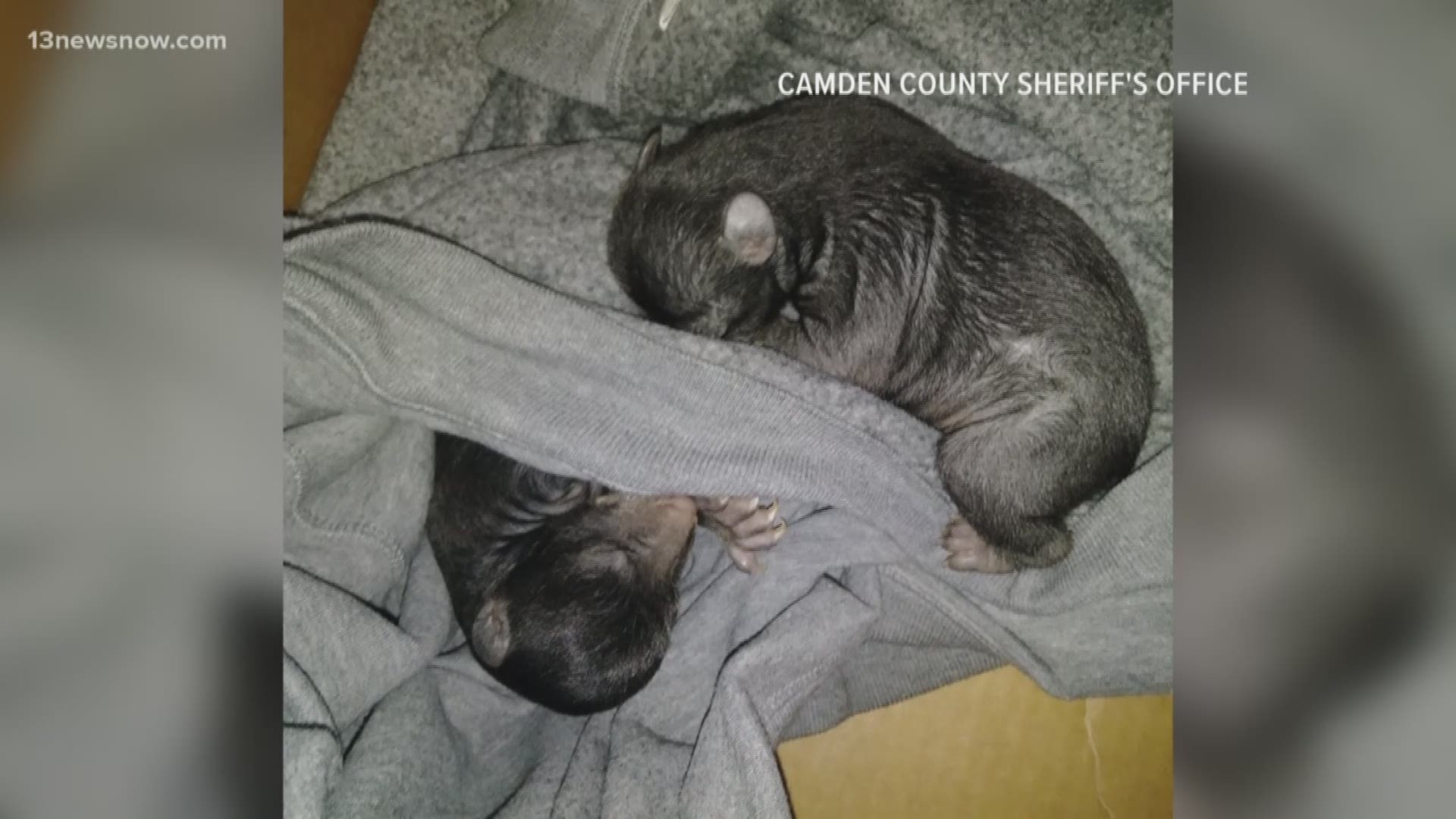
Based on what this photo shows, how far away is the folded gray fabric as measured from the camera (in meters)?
0.83

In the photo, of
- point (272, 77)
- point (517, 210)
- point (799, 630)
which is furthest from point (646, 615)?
point (272, 77)

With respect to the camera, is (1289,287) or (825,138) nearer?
(1289,287)

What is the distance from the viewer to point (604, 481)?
2.80 feet

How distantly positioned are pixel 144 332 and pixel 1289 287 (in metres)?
0.92

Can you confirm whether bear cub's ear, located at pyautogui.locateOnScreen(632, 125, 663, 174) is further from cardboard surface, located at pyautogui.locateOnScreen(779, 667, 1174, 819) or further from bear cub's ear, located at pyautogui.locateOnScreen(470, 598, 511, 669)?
cardboard surface, located at pyautogui.locateOnScreen(779, 667, 1174, 819)

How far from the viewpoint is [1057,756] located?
2.95ft

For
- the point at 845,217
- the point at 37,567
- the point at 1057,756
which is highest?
the point at 845,217

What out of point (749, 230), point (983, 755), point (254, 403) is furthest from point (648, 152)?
point (983, 755)

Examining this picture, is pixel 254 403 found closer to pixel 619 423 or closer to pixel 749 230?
pixel 619 423

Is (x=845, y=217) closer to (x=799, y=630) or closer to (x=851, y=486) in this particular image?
(x=851, y=486)

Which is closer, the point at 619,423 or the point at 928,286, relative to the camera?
the point at 619,423

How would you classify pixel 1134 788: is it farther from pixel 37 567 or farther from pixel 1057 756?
pixel 37 567

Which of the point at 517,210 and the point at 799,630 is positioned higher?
the point at 517,210

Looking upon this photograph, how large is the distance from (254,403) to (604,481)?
11.7 inches
